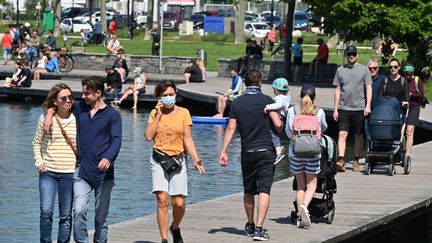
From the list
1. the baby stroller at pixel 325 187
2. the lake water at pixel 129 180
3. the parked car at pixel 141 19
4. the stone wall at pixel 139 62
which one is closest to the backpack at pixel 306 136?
the baby stroller at pixel 325 187

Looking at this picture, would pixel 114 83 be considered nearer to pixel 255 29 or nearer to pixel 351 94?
pixel 351 94

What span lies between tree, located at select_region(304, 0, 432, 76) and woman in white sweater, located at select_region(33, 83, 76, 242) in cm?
2493

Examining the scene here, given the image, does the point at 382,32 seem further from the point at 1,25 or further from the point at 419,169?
the point at 1,25

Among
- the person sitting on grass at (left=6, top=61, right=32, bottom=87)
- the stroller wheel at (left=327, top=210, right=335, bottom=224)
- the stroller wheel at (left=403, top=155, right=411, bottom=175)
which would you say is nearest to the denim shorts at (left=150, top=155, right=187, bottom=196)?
the stroller wheel at (left=327, top=210, right=335, bottom=224)

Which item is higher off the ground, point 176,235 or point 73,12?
point 176,235

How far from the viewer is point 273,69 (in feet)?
148

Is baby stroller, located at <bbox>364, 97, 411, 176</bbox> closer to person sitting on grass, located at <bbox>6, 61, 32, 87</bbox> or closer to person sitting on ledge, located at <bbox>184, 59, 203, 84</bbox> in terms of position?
person sitting on ledge, located at <bbox>184, 59, 203, 84</bbox>

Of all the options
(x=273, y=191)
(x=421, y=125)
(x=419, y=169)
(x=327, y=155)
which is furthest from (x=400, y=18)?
(x=327, y=155)

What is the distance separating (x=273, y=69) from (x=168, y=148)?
32.5 metres

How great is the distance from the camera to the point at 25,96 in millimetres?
42062

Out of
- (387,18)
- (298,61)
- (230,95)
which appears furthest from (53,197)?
(298,61)

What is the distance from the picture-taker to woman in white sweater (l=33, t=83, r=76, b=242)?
12.2m

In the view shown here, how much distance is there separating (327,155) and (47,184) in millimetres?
3687

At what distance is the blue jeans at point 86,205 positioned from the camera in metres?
12.2
